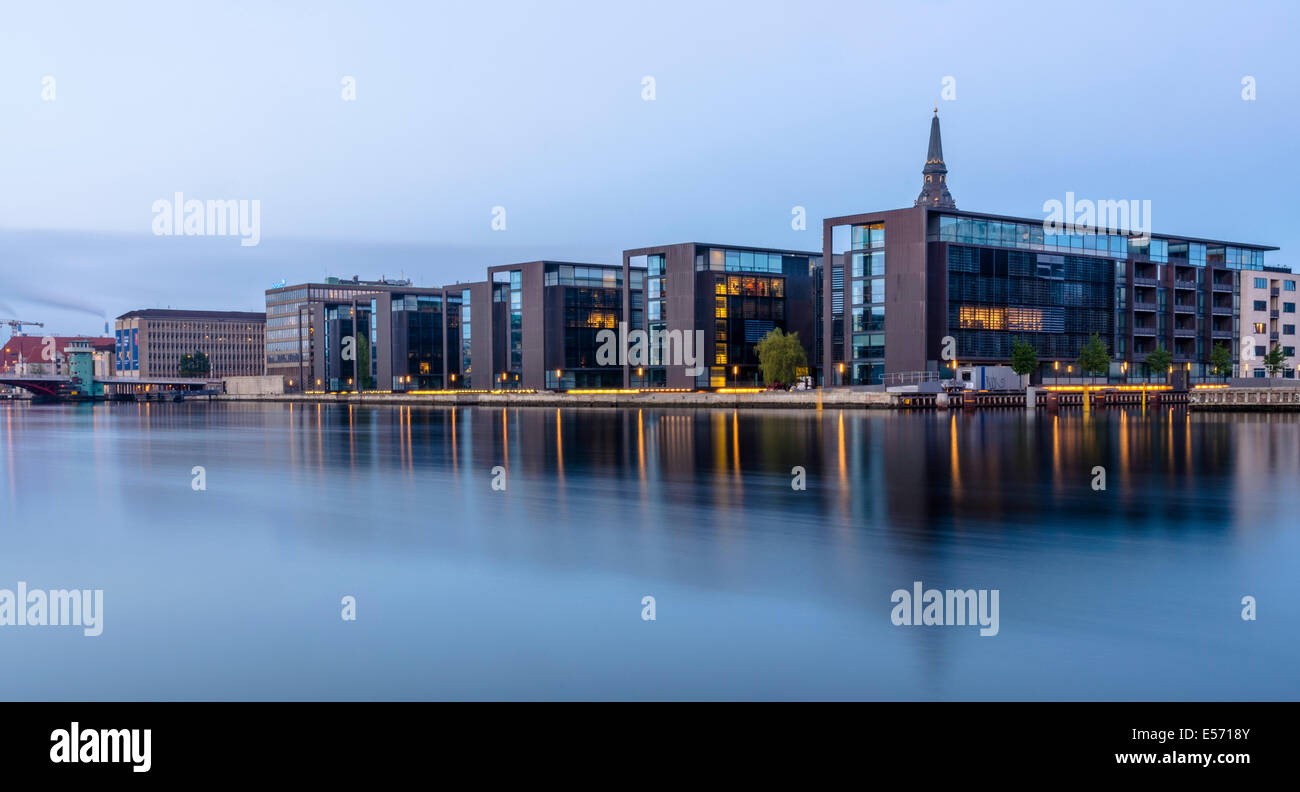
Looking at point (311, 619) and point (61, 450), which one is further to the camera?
point (61, 450)

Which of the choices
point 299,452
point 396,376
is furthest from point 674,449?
point 396,376

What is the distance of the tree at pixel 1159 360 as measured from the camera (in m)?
119

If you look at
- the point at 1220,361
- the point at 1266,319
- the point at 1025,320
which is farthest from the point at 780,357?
the point at 1266,319

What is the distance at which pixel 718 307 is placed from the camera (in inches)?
5172

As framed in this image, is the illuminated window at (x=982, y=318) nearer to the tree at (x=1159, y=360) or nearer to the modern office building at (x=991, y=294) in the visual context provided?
the modern office building at (x=991, y=294)

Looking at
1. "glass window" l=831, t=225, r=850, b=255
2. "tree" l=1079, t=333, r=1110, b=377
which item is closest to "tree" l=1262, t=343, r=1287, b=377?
"tree" l=1079, t=333, r=1110, b=377

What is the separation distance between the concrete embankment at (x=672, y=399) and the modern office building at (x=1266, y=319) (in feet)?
206

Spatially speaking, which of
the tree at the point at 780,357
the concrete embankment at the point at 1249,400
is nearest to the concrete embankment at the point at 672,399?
the tree at the point at 780,357

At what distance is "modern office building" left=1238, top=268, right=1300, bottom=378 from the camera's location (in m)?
130

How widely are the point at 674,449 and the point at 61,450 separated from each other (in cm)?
2809

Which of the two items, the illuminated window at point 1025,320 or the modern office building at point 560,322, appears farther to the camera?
the modern office building at point 560,322
